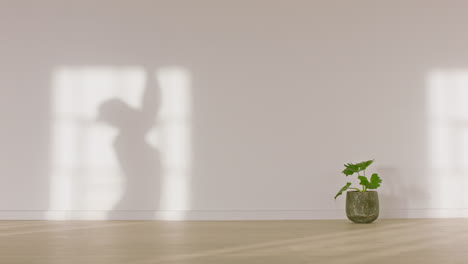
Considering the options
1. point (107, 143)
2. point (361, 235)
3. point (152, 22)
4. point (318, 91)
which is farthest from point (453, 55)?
point (107, 143)

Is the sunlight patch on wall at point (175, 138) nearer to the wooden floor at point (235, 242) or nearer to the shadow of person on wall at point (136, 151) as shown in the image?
the shadow of person on wall at point (136, 151)

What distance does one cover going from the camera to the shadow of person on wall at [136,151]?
4.64 metres

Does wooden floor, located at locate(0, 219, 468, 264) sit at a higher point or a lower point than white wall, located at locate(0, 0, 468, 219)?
lower

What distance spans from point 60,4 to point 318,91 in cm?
237

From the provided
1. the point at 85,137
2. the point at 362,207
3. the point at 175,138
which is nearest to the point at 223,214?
the point at 175,138

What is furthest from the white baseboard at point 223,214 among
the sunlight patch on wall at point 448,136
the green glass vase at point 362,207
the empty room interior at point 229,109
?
the green glass vase at point 362,207

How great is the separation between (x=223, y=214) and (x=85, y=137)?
1352mm

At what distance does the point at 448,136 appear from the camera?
185 inches

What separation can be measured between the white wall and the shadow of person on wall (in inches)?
0.7

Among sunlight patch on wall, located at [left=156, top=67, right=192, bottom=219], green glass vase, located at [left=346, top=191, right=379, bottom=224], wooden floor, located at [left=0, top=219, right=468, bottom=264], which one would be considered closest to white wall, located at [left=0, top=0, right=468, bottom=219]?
sunlight patch on wall, located at [left=156, top=67, right=192, bottom=219]

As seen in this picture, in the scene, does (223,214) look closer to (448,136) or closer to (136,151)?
(136,151)

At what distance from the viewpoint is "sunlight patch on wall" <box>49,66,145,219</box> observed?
15.3 ft

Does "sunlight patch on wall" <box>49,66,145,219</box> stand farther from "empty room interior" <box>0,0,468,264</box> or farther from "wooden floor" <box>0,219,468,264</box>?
"wooden floor" <box>0,219,468,264</box>

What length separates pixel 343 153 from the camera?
4.66 metres
